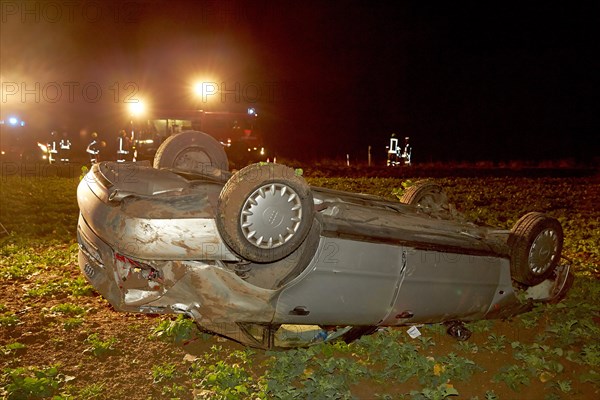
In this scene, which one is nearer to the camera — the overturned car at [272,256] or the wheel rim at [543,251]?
the overturned car at [272,256]

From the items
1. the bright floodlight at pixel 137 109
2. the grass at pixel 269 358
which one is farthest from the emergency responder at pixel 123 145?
the grass at pixel 269 358

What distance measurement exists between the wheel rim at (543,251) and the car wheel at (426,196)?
966 millimetres

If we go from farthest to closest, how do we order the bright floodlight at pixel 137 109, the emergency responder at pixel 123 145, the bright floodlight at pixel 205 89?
the bright floodlight at pixel 205 89 → the bright floodlight at pixel 137 109 → the emergency responder at pixel 123 145

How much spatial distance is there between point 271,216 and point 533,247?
8.03ft

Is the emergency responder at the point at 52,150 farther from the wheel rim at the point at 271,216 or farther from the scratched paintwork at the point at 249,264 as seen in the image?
the wheel rim at the point at 271,216

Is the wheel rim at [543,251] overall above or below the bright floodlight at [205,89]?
below

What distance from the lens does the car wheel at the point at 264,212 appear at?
315cm

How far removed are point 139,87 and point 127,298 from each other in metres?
16.0

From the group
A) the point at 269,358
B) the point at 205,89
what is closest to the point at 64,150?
the point at 205,89

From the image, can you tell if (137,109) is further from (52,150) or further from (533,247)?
(533,247)

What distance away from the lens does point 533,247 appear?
446cm

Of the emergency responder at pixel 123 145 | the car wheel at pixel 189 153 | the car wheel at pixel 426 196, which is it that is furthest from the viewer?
the emergency responder at pixel 123 145

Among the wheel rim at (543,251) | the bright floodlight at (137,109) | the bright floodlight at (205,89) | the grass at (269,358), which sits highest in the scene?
the bright floodlight at (205,89)

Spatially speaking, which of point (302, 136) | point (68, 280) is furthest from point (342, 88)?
point (68, 280)
